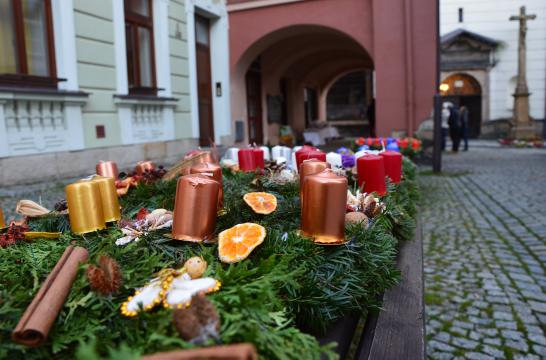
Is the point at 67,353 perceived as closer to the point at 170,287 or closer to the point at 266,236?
the point at 170,287

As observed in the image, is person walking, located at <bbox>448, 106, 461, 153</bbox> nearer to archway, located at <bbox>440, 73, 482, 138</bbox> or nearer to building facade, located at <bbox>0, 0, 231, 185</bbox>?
building facade, located at <bbox>0, 0, 231, 185</bbox>

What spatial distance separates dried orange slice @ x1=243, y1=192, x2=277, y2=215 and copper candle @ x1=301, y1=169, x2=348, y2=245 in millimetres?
176

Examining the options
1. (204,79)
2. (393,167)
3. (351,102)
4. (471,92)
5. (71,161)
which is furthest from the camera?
(351,102)

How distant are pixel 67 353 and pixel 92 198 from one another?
569 mm

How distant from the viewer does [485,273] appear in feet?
11.3

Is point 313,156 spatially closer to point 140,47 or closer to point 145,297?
point 145,297

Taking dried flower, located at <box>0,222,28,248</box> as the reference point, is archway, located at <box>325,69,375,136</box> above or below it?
above

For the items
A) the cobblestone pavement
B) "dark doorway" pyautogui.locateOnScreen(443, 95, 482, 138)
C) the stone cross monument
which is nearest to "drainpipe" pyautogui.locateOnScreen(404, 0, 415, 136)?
the cobblestone pavement

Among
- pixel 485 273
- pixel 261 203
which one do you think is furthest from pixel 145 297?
pixel 485 273

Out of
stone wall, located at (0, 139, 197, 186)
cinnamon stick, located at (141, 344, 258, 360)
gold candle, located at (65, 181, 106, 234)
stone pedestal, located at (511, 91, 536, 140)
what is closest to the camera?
cinnamon stick, located at (141, 344, 258, 360)

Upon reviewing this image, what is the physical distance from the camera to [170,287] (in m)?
0.73

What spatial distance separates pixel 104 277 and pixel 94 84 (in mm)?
5863

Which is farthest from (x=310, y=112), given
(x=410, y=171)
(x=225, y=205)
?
(x=225, y=205)

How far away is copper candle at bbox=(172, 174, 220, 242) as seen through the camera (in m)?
1.01
